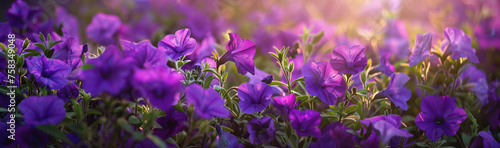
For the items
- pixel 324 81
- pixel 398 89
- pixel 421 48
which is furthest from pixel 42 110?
pixel 421 48

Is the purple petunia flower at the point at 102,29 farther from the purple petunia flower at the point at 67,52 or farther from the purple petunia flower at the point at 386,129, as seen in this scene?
the purple petunia flower at the point at 386,129

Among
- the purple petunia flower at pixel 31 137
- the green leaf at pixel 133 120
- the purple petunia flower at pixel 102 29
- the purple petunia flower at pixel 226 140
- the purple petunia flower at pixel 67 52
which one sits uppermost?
the purple petunia flower at pixel 102 29

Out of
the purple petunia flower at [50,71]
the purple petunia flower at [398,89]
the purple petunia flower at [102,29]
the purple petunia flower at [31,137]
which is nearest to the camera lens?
the purple petunia flower at [31,137]

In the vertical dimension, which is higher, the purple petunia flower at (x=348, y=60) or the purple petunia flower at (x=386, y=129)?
the purple petunia flower at (x=348, y=60)

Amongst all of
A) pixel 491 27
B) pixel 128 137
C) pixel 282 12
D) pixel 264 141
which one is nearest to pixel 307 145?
pixel 264 141

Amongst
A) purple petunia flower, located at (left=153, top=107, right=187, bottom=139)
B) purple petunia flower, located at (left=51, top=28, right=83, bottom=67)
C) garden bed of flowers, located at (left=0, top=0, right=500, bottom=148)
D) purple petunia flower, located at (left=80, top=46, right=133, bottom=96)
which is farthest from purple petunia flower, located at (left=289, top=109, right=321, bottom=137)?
purple petunia flower, located at (left=51, top=28, right=83, bottom=67)

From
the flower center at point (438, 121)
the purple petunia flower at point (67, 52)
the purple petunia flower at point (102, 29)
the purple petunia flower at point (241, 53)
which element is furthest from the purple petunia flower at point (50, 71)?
the purple petunia flower at point (102, 29)

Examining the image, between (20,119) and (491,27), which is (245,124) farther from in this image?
(491,27)
